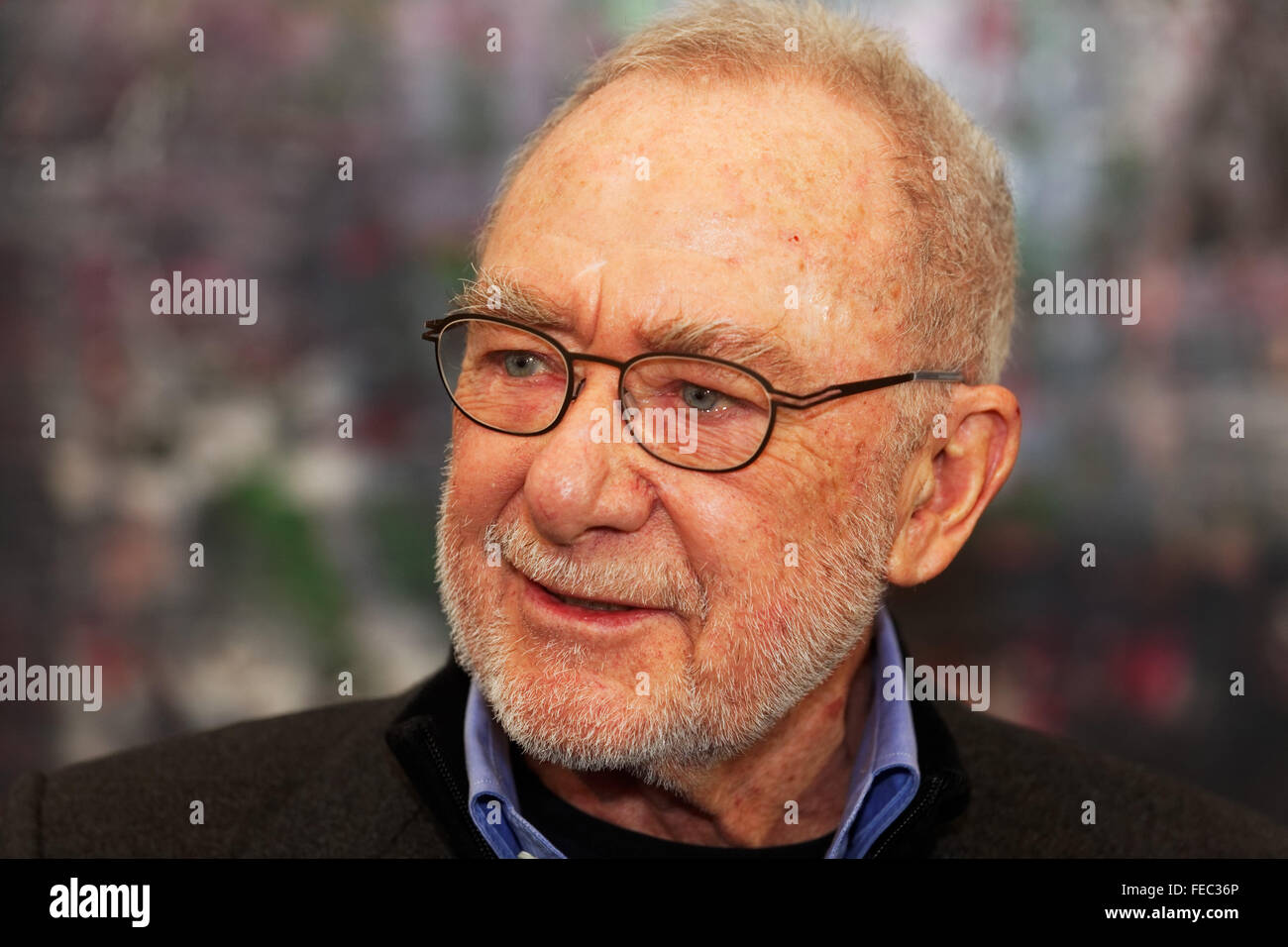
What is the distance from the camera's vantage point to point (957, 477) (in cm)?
203

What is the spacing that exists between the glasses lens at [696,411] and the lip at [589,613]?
0.22 metres

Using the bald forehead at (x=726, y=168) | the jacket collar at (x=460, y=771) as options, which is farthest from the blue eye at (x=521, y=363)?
the jacket collar at (x=460, y=771)

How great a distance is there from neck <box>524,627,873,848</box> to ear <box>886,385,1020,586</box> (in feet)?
0.78

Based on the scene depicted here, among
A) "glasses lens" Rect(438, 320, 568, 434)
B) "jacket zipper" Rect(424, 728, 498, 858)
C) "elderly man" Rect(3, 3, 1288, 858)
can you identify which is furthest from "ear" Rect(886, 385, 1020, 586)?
"jacket zipper" Rect(424, 728, 498, 858)

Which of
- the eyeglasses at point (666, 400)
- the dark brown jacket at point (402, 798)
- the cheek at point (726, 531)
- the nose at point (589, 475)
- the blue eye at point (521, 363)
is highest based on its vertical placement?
the blue eye at point (521, 363)

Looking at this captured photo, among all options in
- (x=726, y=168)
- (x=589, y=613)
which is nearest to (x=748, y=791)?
(x=589, y=613)

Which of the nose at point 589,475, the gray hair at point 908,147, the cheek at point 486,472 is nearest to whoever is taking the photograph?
the nose at point 589,475

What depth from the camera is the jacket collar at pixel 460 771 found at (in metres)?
1.82

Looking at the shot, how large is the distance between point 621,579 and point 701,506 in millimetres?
149

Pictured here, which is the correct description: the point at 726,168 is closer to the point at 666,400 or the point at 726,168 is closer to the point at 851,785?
the point at 666,400

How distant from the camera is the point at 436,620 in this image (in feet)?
10.9

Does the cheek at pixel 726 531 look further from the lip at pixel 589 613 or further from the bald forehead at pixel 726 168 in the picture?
the bald forehead at pixel 726 168
